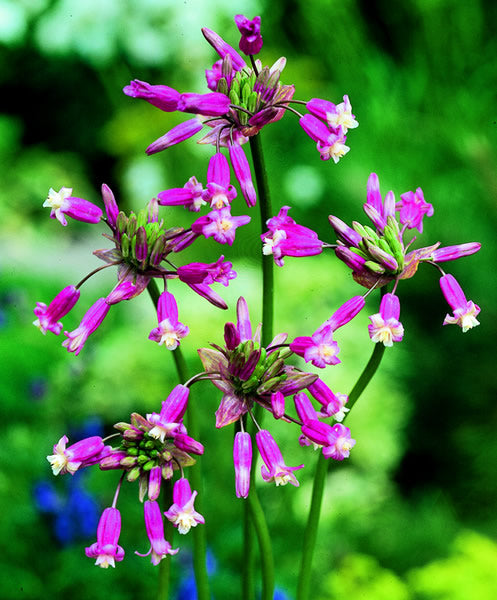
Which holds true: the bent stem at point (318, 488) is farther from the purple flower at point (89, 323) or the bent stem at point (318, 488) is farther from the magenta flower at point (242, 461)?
the purple flower at point (89, 323)

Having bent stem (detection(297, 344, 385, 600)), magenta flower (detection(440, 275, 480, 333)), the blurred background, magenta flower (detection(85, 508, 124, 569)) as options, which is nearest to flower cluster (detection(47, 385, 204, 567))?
magenta flower (detection(85, 508, 124, 569))

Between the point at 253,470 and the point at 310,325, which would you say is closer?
the point at 253,470

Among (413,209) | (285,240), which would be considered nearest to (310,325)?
(413,209)

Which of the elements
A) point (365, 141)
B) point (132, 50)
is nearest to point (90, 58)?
point (132, 50)

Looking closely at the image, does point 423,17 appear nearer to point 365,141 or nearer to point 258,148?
point 365,141

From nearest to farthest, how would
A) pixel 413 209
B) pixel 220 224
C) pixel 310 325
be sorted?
1. pixel 220 224
2. pixel 413 209
3. pixel 310 325

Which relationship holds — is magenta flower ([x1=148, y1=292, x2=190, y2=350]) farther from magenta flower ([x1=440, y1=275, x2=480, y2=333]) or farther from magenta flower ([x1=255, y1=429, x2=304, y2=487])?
magenta flower ([x1=440, y1=275, x2=480, y2=333])

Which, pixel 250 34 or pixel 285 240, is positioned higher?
pixel 250 34

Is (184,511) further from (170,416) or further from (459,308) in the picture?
(459,308)
